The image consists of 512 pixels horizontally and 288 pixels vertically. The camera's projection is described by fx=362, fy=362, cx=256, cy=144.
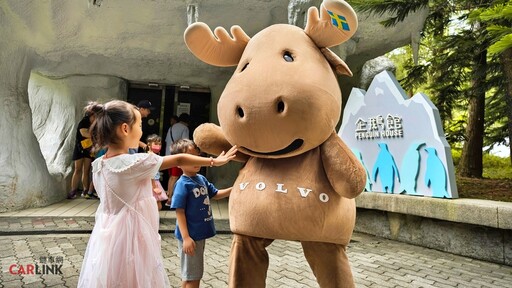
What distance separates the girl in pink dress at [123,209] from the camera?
1.73 metres

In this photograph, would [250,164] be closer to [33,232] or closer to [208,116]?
[33,232]

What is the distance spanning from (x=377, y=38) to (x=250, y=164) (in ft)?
17.3

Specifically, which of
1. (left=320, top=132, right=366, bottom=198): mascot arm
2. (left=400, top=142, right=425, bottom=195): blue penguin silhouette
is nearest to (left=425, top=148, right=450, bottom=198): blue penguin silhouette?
(left=400, top=142, right=425, bottom=195): blue penguin silhouette

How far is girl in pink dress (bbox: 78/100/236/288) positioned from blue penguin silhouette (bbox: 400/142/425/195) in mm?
3387

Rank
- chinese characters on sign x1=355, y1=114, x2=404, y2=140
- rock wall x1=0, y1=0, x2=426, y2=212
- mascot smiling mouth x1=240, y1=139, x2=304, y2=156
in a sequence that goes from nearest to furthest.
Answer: mascot smiling mouth x1=240, y1=139, x2=304, y2=156 → chinese characters on sign x1=355, y1=114, x2=404, y2=140 → rock wall x1=0, y1=0, x2=426, y2=212

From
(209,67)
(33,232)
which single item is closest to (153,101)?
(209,67)

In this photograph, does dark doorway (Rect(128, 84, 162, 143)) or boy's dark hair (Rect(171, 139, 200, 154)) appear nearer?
boy's dark hair (Rect(171, 139, 200, 154))

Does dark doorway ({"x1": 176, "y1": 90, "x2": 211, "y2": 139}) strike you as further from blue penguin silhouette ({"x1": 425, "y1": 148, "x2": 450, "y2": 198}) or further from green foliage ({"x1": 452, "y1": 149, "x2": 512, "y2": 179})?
green foliage ({"x1": 452, "y1": 149, "x2": 512, "y2": 179})

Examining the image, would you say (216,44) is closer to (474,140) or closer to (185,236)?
(185,236)

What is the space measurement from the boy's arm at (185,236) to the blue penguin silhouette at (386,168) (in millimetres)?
3391

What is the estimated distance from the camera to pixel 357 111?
542 centimetres

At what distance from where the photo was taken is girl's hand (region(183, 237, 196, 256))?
2215 mm

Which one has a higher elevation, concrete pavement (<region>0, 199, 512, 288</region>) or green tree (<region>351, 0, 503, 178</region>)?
green tree (<region>351, 0, 503, 178</region>)

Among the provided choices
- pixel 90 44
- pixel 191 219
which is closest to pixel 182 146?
pixel 191 219
